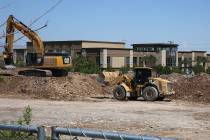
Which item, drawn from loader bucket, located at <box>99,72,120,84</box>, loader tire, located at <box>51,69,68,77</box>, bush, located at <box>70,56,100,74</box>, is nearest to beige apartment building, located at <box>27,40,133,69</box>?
bush, located at <box>70,56,100,74</box>

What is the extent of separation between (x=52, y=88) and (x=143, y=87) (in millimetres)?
7212

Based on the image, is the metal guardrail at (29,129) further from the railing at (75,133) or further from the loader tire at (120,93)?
the loader tire at (120,93)

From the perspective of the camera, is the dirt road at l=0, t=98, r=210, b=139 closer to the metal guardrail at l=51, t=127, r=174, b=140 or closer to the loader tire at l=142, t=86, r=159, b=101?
the loader tire at l=142, t=86, r=159, b=101

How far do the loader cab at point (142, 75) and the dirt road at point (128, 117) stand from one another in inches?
91.1

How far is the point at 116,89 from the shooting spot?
102 feet

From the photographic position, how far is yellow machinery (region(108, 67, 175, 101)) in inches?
1191

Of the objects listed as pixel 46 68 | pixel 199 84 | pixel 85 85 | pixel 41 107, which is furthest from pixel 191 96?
pixel 46 68

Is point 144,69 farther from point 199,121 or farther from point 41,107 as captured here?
point 199,121

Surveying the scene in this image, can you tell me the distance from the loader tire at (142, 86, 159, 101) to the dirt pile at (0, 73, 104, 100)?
4.47 m

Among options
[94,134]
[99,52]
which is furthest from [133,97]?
[99,52]

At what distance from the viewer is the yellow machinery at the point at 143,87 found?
30250 millimetres

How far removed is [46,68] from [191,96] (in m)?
14.4

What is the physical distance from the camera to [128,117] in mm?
21516

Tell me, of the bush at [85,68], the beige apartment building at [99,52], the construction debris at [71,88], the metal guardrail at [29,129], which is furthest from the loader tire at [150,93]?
the beige apartment building at [99,52]
